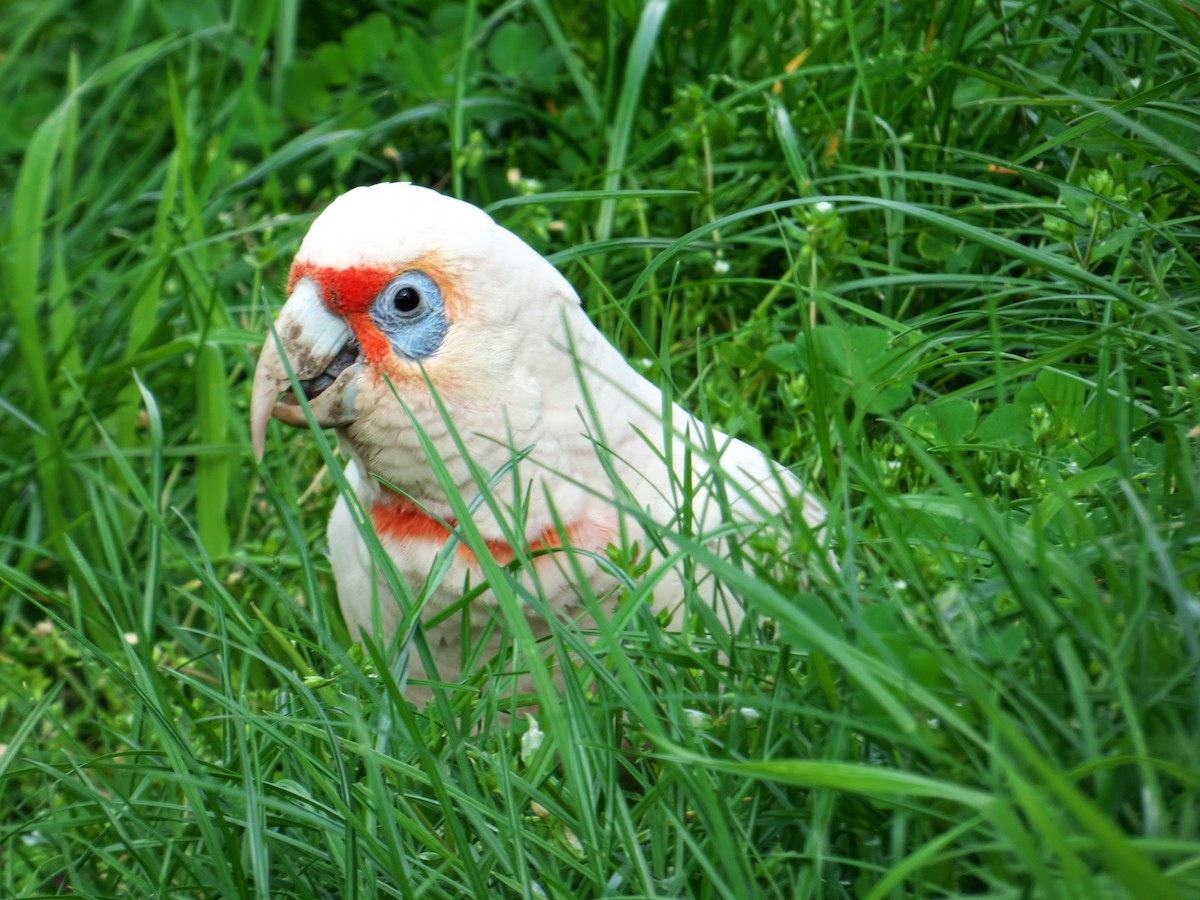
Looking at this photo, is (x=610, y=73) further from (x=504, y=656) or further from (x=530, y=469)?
(x=504, y=656)

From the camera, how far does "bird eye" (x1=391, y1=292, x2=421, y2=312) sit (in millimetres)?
1685

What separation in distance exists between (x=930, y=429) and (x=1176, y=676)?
0.74 metres

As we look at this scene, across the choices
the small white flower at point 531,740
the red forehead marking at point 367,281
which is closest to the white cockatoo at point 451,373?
the red forehead marking at point 367,281

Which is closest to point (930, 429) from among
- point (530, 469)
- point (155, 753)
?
point (530, 469)

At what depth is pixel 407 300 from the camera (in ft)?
5.54

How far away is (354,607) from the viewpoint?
1917 mm

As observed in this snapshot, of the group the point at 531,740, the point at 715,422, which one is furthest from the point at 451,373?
the point at 715,422

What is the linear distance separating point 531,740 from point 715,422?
967mm

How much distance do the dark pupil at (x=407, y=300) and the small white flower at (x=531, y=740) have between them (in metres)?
0.60

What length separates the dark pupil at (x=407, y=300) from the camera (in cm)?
168

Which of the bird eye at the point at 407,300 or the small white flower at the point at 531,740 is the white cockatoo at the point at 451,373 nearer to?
the bird eye at the point at 407,300

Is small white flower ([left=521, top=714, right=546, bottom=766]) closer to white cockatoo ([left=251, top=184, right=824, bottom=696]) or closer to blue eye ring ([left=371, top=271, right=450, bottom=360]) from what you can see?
white cockatoo ([left=251, top=184, right=824, bottom=696])

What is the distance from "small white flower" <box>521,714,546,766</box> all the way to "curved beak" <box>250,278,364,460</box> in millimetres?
549

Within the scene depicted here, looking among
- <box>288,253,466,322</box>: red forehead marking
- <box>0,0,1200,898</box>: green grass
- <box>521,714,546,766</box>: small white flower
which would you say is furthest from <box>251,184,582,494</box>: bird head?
<box>521,714,546,766</box>: small white flower
